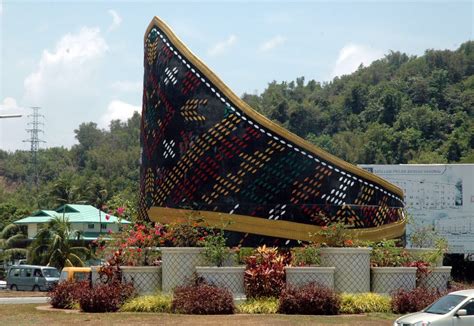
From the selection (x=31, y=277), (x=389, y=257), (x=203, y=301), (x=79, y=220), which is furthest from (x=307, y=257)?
(x=79, y=220)

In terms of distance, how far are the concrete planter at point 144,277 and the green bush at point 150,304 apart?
0.88 m

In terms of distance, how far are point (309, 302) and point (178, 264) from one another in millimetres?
3761

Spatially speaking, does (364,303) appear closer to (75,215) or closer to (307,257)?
(307,257)

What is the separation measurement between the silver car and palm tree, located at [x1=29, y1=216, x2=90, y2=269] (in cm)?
3303

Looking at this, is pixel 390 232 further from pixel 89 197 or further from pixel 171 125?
pixel 89 197

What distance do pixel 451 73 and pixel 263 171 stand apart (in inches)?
5074

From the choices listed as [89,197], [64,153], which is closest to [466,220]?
[89,197]

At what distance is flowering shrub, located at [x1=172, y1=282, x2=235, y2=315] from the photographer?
19.6 meters

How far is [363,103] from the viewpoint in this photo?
133375 millimetres

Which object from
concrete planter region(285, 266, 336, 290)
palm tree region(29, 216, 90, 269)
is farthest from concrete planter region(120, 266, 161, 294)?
palm tree region(29, 216, 90, 269)

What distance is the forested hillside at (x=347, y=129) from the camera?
3748 inches

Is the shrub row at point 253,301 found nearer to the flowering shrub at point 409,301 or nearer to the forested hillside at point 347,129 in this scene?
the flowering shrub at point 409,301

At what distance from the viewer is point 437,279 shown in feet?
72.4

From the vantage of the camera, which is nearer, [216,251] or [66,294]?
[216,251]
